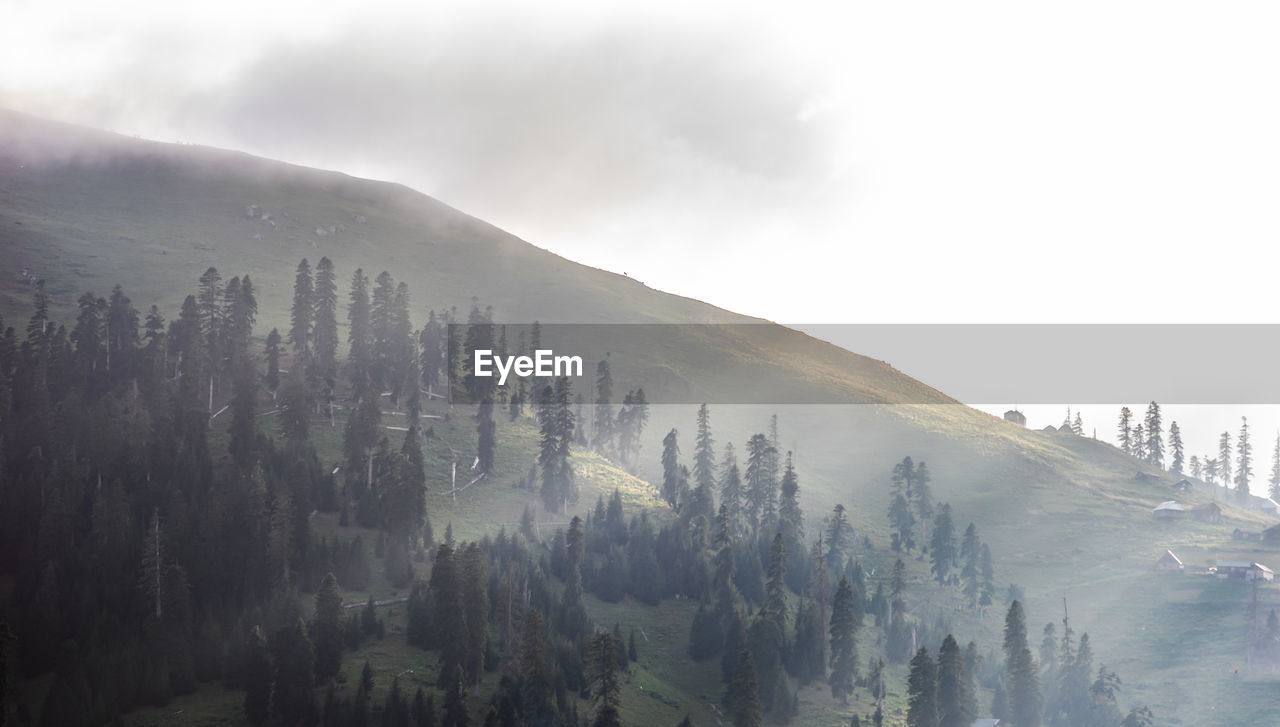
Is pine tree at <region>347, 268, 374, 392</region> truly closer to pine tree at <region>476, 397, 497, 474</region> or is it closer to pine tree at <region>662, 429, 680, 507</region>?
pine tree at <region>476, 397, 497, 474</region>

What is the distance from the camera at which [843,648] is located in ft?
354

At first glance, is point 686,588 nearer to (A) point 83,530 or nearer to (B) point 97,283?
(A) point 83,530

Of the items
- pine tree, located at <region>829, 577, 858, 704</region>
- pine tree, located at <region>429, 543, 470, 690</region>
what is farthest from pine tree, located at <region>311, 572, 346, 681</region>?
pine tree, located at <region>829, 577, 858, 704</region>

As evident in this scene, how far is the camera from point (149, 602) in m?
91.6

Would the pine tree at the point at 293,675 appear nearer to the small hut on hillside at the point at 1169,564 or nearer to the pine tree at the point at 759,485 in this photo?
the pine tree at the point at 759,485

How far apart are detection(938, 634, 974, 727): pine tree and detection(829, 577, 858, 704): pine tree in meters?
11.5

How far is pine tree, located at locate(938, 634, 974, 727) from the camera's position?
95.6 meters

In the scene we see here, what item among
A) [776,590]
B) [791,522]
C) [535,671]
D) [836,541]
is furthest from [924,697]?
[836,541]

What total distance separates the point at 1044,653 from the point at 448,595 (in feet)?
211

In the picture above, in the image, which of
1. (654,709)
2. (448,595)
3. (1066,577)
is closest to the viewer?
(448,595)

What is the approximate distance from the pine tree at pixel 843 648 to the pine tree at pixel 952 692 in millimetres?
11451

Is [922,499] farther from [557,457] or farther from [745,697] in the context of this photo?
[745,697]

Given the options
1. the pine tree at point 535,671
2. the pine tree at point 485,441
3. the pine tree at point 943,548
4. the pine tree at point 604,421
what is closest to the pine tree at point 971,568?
the pine tree at point 943,548

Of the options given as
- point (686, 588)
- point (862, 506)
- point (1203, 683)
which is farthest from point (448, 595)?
point (862, 506)
